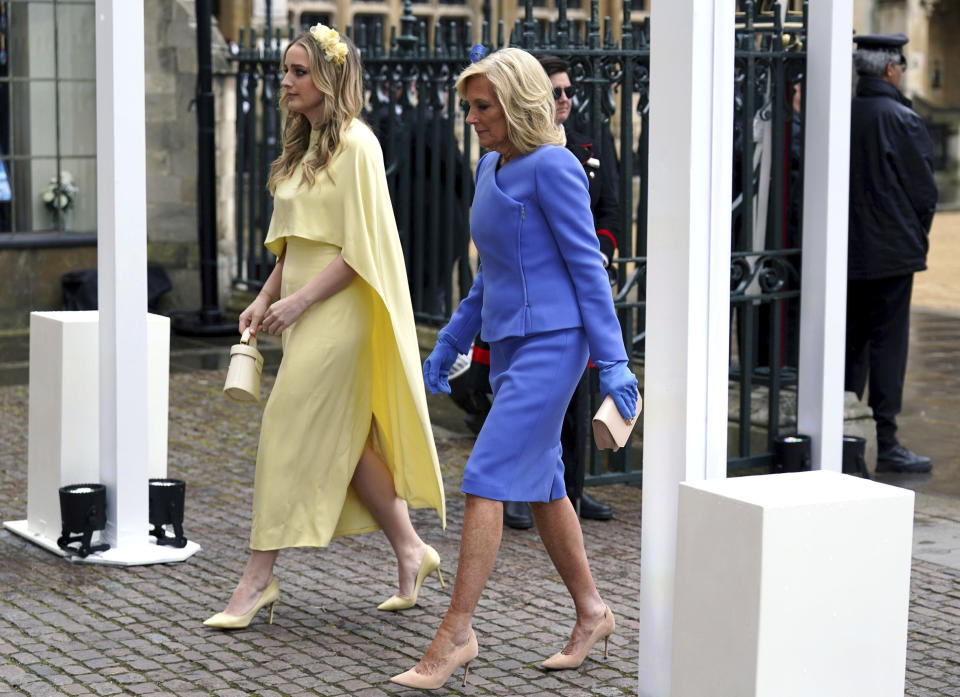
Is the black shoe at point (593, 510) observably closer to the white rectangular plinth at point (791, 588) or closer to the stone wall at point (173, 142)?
the white rectangular plinth at point (791, 588)

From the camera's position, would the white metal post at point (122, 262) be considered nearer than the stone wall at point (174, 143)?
Yes

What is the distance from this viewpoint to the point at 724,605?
373 centimetres

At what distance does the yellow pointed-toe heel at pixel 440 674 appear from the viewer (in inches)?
185

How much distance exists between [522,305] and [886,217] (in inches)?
150

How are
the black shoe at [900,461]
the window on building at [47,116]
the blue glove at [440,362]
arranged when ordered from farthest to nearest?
1. the window on building at [47,116]
2. the black shoe at [900,461]
3. the blue glove at [440,362]

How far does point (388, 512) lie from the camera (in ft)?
18.4

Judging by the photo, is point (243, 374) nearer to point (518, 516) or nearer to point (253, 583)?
point (253, 583)

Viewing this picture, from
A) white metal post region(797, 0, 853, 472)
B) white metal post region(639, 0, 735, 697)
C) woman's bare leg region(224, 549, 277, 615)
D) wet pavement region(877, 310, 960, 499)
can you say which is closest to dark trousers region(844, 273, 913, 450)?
wet pavement region(877, 310, 960, 499)

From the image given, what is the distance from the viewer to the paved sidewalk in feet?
15.9

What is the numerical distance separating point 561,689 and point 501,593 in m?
1.06

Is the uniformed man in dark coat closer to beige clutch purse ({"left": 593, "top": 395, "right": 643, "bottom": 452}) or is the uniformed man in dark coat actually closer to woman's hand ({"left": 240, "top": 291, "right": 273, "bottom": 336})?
woman's hand ({"left": 240, "top": 291, "right": 273, "bottom": 336})

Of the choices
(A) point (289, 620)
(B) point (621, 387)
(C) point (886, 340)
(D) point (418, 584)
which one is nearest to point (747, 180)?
(C) point (886, 340)

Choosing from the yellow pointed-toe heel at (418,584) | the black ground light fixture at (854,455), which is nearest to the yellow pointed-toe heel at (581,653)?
the yellow pointed-toe heel at (418,584)

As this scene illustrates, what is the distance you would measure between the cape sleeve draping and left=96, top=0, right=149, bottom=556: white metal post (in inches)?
30.1
